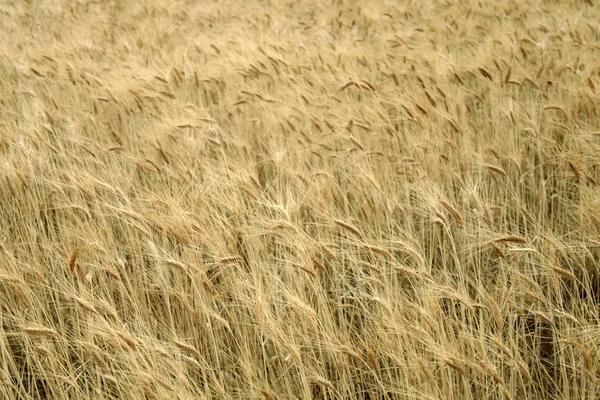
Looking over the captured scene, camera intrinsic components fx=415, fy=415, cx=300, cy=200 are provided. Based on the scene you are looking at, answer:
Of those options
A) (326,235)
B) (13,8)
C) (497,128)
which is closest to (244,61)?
(497,128)

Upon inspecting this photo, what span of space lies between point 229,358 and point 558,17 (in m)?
4.44

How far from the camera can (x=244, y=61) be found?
133 inches

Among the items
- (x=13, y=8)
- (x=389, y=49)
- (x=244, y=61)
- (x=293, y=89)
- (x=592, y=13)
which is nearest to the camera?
(x=293, y=89)

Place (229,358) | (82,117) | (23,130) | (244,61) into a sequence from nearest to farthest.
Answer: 1. (229,358)
2. (23,130)
3. (82,117)
4. (244,61)

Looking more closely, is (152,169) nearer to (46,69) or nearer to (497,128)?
(497,128)

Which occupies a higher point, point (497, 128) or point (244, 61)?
point (244, 61)

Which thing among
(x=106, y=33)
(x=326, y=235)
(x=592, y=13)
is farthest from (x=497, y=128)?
(x=106, y=33)

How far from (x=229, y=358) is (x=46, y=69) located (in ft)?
10.9

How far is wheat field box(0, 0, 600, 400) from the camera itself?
118 cm

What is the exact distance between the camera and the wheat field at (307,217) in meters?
1.18

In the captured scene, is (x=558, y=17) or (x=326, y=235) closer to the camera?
(x=326, y=235)

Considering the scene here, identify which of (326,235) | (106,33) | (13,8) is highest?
(13,8)

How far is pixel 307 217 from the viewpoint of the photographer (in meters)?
1.80

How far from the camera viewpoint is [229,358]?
1323 mm
